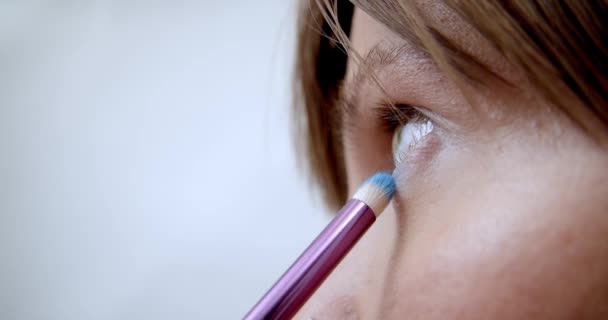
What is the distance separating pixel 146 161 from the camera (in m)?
0.68

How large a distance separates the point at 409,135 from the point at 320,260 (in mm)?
104

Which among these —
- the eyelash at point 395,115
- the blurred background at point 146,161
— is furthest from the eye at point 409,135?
the blurred background at point 146,161

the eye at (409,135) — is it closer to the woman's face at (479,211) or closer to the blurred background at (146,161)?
the woman's face at (479,211)

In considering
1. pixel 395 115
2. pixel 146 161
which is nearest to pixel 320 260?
pixel 395 115

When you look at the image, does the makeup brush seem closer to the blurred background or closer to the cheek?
the cheek

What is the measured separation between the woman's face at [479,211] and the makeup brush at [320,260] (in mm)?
18

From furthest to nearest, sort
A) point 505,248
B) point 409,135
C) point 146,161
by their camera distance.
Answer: point 146,161 < point 409,135 < point 505,248

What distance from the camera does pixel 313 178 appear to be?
59 cm

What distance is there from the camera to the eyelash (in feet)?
1.09

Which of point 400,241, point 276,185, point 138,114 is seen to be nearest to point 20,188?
point 138,114

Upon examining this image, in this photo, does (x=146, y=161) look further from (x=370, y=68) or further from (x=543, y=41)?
(x=543, y=41)

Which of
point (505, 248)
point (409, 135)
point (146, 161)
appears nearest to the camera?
point (505, 248)

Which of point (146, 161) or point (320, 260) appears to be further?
point (146, 161)

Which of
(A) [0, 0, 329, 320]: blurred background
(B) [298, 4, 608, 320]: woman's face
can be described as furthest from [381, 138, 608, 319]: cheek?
(A) [0, 0, 329, 320]: blurred background
